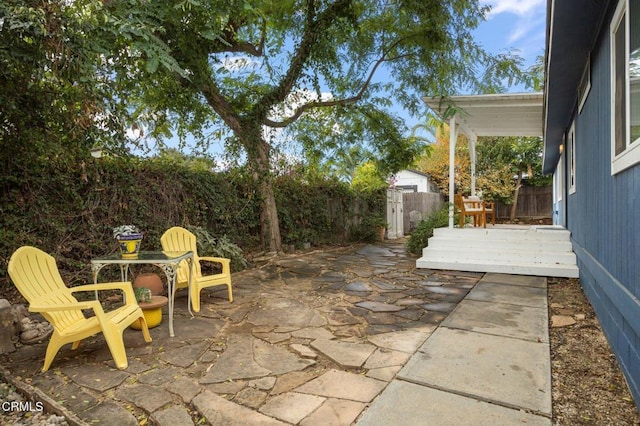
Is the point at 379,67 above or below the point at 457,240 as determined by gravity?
above

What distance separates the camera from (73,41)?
8.93 ft

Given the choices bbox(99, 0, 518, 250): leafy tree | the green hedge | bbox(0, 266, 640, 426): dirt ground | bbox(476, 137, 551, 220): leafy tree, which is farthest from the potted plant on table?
bbox(476, 137, 551, 220): leafy tree

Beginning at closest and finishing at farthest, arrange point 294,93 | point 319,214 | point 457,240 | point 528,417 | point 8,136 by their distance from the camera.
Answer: point 528,417, point 8,136, point 457,240, point 294,93, point 319,214

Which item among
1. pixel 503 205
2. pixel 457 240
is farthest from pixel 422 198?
pixel 457 240

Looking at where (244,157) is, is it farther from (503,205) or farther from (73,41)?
(503,205)

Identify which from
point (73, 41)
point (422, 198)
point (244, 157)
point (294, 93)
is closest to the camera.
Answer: point (73, 41)

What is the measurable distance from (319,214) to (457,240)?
12.0ft

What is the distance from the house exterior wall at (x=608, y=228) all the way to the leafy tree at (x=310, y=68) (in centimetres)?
357

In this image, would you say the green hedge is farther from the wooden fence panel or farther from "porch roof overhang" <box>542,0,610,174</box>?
the wooden fence panel

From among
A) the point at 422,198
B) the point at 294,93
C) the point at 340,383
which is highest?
the point at 294,93

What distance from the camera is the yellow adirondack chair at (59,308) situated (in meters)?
2.47

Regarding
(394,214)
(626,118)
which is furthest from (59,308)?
(394,214)

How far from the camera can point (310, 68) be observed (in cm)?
730

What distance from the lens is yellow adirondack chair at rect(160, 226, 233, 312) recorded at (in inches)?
155
